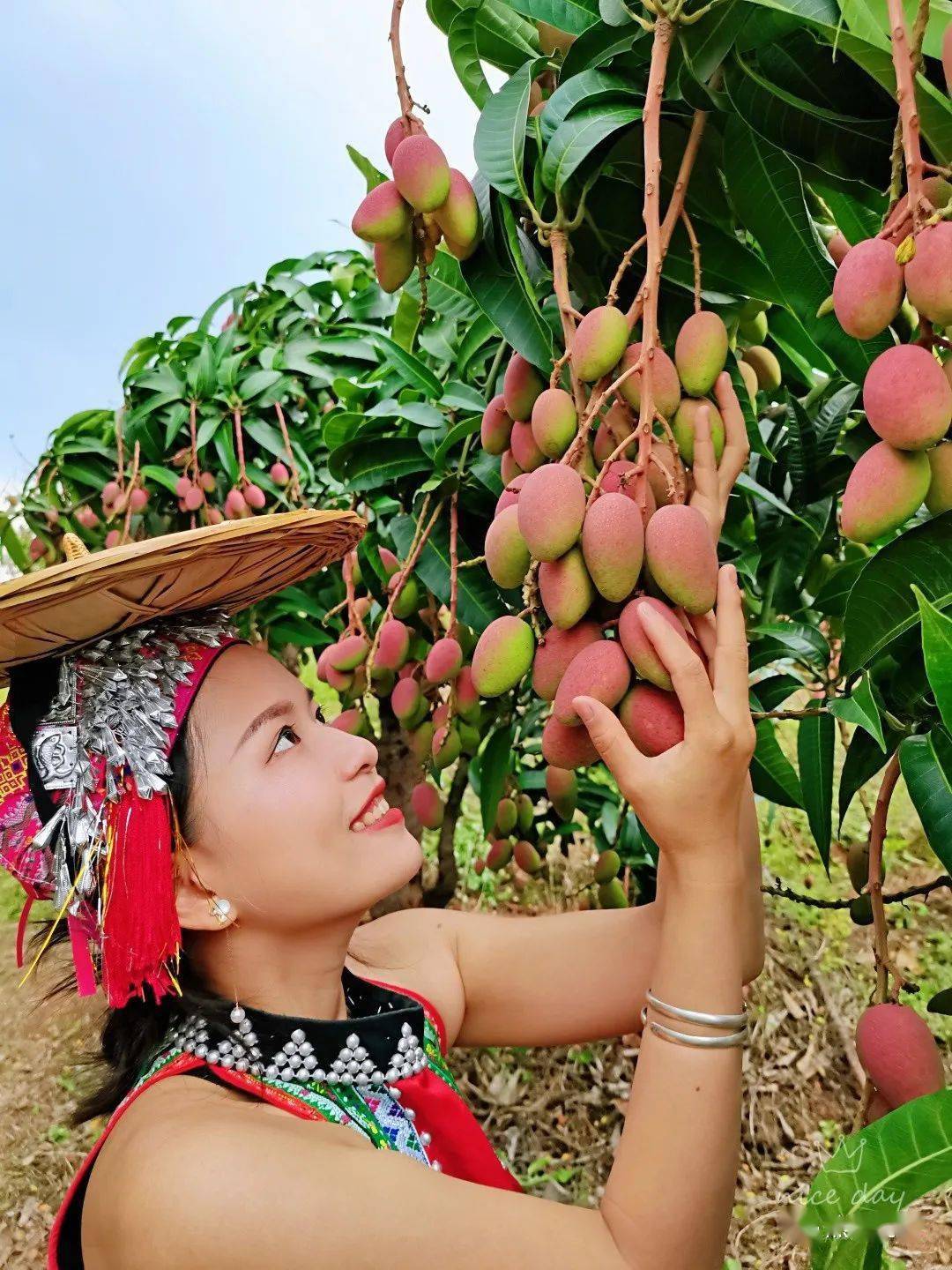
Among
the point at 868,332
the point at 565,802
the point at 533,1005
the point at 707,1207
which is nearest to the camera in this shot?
the point at 868,332

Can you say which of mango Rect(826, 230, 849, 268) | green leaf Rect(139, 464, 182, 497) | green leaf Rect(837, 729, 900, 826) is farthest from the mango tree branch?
green leaf Rect(139, 464, 182, 497)

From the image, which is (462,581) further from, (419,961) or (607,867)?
(607,867)

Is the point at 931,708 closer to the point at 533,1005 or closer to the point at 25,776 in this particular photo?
the point at 533,1005

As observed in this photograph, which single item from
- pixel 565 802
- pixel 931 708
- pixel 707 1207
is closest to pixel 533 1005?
pixel 565 802

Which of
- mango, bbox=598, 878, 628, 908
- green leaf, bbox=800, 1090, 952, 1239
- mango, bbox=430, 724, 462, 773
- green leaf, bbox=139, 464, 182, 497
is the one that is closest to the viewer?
green leaf, bbox=800, 1090, 952, 1239

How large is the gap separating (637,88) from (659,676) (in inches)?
16.7

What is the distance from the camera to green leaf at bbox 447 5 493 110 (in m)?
0.79

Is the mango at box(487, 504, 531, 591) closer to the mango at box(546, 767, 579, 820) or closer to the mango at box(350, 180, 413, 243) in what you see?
the mango at box(350, 180, 413, 243)

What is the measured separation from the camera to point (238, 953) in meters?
0.98

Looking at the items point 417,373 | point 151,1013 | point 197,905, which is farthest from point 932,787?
point 417,373

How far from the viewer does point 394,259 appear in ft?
2.62

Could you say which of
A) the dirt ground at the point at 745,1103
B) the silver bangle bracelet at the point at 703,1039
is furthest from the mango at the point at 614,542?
the dirt ground at the point at 745,1103

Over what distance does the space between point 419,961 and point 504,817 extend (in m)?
0.49

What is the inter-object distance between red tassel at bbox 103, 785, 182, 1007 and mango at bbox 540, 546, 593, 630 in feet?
1.50
